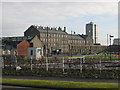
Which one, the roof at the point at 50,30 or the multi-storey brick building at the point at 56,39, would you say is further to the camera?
the roof at the point at 50,30

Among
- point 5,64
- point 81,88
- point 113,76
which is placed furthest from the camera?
point 5,64

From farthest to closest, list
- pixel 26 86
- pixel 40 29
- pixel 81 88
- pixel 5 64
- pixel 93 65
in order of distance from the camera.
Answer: pixel 40 29 → pixel 5 64 → pixel 93 65 → pixel 26 86 → pixel 81 88

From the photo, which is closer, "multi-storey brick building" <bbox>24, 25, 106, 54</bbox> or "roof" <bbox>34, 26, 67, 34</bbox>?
"multi-storey brick building" <bbox>24, 25, 106, 54</bbox>

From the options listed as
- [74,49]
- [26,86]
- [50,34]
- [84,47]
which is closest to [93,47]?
[84,47]

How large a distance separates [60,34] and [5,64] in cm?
11542

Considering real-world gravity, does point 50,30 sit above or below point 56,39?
above

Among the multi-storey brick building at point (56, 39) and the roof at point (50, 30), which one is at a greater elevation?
the roof at point (50, 30)

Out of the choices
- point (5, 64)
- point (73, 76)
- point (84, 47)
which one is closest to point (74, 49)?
point (84, 47)

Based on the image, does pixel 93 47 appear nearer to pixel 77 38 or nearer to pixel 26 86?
pixel 77 38

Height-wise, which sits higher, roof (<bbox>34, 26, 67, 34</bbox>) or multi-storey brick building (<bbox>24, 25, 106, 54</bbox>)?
roof (<bbox>34, 26, 67, 34</bbox>)

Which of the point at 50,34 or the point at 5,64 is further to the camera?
the point at 50,34

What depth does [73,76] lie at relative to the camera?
2062 centimetres

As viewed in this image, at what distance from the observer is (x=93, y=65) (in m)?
24.1

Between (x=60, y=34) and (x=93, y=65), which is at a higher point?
(x=60, y=34)
